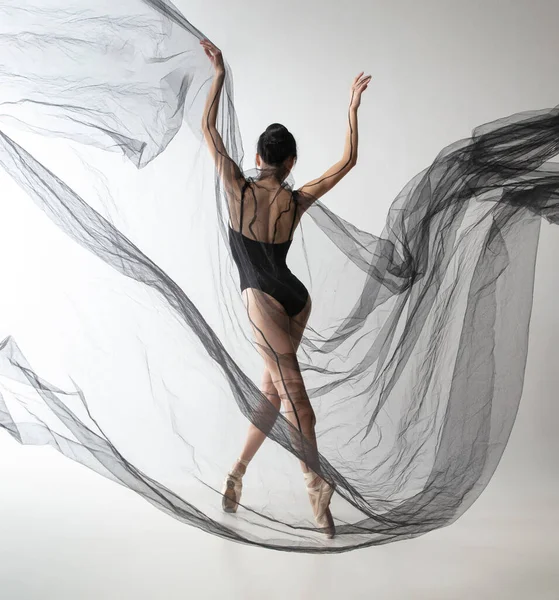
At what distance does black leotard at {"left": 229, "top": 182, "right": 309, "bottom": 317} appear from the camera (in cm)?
254

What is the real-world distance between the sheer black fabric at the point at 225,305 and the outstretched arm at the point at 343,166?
5 cm

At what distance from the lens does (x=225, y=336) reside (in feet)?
8.35

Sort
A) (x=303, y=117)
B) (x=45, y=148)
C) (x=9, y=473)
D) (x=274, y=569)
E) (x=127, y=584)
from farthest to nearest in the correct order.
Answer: (x=303, y=117), (x=9, y=473), (x=45, y=148), (x=274, y=569), (x=127, y=584)

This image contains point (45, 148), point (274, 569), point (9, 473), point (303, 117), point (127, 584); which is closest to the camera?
point (127, 584)

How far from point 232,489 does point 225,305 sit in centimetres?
58

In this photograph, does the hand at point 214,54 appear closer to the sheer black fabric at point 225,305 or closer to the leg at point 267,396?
the sheer black fabric at point 225,305

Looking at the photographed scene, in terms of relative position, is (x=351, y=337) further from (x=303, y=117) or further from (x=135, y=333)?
(x=303, y=117)

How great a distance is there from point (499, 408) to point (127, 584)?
1304 millimetres

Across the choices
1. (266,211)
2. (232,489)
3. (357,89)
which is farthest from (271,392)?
(357,89)

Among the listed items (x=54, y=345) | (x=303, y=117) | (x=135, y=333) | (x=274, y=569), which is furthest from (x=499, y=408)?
(x=303, y=117)

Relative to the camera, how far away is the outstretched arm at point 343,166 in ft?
9.16

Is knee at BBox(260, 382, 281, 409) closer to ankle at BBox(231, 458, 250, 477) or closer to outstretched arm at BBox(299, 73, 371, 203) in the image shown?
ankle at BBox(231, 458, 250, 477)

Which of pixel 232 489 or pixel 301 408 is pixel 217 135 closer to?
pixel 301 408

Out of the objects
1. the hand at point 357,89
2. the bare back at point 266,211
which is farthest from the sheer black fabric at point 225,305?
the hand at point 357,89
